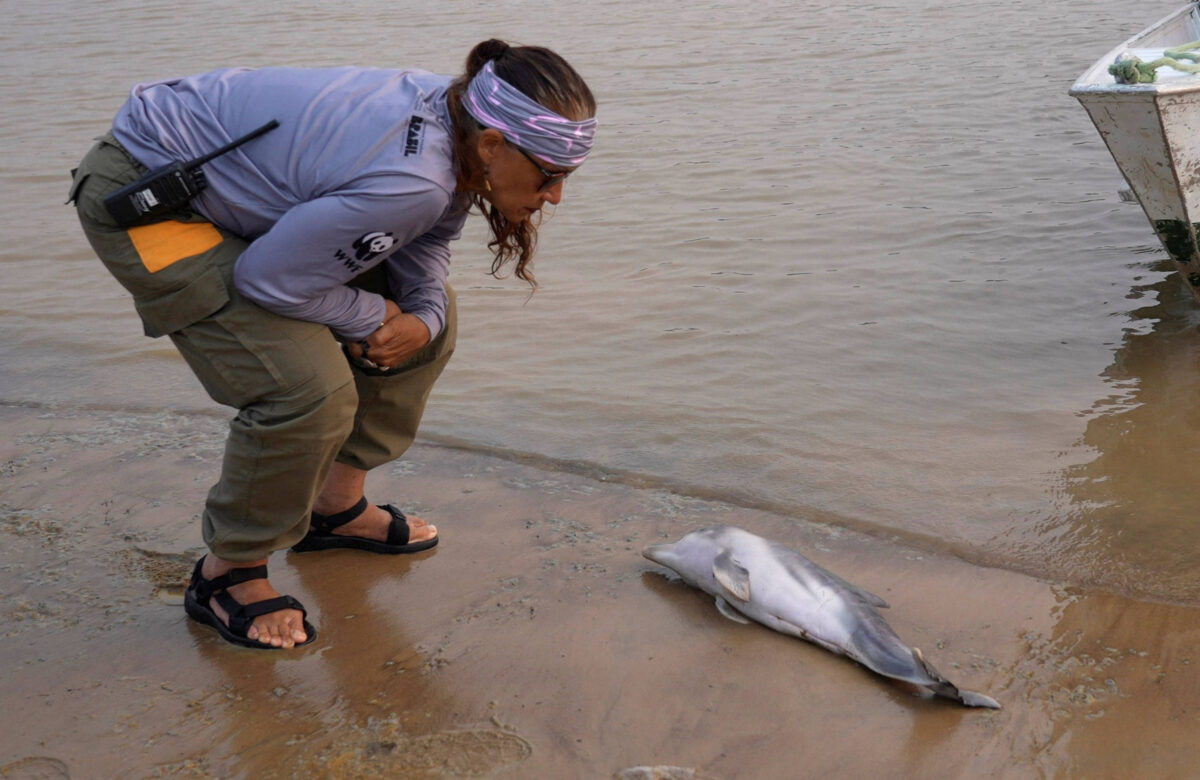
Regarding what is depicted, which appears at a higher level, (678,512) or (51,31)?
(678,512)

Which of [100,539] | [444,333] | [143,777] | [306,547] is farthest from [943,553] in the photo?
[100,539]

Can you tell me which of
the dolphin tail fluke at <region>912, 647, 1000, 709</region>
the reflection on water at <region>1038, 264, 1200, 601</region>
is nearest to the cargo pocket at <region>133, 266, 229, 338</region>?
the dolphin tail fluke at <region>912, 647, 1000, 709</region>

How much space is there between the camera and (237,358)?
2.64 metres

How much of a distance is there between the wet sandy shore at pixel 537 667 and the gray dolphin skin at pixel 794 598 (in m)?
0.06

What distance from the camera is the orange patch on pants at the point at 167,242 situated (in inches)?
101

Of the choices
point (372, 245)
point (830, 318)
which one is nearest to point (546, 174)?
point (372, 245)

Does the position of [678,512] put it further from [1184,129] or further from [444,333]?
[1184,129]

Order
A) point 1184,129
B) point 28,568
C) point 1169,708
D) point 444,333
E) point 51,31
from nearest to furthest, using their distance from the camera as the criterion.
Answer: point 1169,708 < point 444,333 < point 28,568 < point 1184,129 < point 51,31

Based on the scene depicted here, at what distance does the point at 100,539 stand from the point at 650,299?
3628 millimetres

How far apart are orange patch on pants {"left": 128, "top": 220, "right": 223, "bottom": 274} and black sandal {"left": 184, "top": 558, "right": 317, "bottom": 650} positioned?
0.90m

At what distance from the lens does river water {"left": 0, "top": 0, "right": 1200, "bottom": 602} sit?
14.2 ft

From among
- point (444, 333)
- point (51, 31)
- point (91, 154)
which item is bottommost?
point (51, 31)

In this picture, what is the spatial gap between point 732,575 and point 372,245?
1458 millimetres

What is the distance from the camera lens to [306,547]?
11.5 ft
